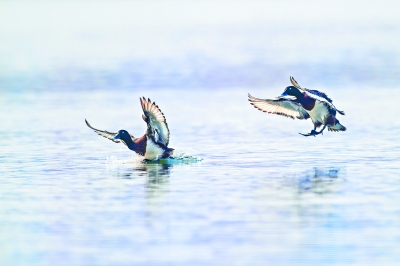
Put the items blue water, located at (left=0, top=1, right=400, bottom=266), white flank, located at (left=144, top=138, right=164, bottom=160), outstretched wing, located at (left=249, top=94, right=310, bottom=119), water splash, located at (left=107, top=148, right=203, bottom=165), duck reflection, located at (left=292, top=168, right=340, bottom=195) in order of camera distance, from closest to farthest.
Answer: blue water, located at (left=0, top=1, right=400, bottom=266) < duck reflection, located at (left=292, top=168, right=340, bottom=195) < white flank, located at (left=144, top=138, right=164, bottom=160) < water splash, located at (left=107, top=148, right=203, bottom=165) < outstretched wing, located at (left=249, top=94, right=310, bottom=119)

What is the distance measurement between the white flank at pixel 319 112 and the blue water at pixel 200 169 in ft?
1.94

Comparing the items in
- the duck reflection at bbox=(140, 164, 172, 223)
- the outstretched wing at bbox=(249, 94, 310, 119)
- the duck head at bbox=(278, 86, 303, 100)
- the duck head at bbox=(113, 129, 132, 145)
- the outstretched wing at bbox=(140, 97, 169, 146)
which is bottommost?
the duck reflection at bbox=(140, 164, 172, 223)

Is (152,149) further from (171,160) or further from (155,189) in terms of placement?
(155,189)

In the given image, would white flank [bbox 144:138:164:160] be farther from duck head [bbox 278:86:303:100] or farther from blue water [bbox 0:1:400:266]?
duck head [bbox 278:86:303:100]

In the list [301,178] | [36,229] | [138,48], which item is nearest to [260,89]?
[301,178]

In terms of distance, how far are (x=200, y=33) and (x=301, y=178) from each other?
6099 centimetres

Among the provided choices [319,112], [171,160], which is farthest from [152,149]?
[319,112]

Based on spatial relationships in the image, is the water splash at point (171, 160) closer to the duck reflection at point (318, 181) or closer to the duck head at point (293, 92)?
the duck head at point (293, 92)

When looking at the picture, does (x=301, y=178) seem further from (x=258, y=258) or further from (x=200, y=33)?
(x=200, y=33)

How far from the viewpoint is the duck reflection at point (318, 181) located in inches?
715

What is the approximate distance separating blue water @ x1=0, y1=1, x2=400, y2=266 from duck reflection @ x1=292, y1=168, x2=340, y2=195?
28mm

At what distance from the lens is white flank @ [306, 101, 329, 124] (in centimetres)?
2144

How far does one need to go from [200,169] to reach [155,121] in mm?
957

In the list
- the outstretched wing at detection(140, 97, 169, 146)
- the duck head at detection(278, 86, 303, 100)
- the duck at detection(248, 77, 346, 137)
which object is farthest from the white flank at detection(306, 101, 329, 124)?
the outstretched wing at detection(140, 97, 169, 146)
